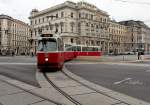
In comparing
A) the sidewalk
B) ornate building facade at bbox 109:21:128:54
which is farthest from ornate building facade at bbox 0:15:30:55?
the sidewalk

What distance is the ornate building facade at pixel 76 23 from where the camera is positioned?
98812 millimetres

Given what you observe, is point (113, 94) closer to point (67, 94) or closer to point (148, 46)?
point (67, 94)

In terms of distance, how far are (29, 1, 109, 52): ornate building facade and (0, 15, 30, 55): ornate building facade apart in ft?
46.7

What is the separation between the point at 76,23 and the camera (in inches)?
4070

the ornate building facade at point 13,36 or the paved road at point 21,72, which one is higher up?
the ornate building facade at point 13,36

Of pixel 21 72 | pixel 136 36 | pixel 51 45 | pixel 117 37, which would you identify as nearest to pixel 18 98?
pixel 21 72

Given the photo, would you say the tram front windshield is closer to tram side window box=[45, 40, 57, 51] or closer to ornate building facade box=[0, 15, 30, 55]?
tram side window box=[45, 40, 57, 51]

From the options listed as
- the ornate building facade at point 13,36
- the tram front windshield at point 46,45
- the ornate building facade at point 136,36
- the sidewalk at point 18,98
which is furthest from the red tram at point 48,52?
the ornate building facade at point 136,36

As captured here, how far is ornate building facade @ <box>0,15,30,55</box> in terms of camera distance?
385 ft

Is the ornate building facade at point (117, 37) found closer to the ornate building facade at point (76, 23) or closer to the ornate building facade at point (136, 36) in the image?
the ornate building facade at point (136, 36)

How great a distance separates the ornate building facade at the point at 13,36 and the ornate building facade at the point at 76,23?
46.7 feet

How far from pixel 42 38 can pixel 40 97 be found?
10185mm

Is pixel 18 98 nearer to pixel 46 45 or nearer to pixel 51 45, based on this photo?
pixel 46 45

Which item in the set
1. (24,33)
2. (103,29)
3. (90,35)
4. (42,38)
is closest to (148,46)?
(103,29)
